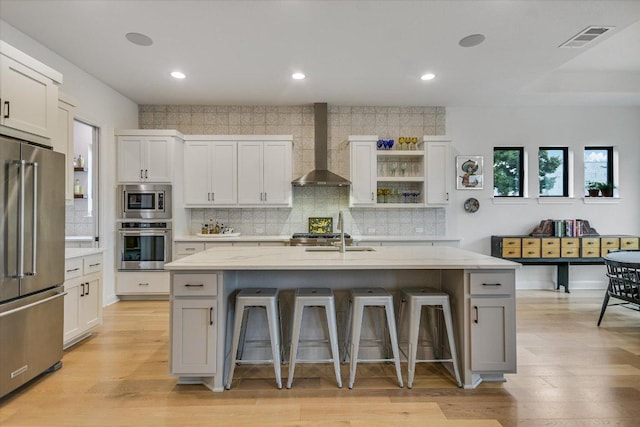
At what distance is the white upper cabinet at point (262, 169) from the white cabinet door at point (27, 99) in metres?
2.64

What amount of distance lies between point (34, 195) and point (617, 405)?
4021mm

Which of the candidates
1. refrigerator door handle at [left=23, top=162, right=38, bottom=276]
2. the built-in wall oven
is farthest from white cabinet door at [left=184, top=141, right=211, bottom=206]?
refrigerator door handle at [left=23, top=162, right=38, bottom=276]

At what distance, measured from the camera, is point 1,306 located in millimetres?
2211

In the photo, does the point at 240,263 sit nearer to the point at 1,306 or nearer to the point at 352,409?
the point at 352,409

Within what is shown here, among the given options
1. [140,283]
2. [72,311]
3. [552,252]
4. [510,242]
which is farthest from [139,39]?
[552,252]

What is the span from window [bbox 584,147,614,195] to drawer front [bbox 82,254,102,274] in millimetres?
6970

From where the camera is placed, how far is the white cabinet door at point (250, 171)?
5.24 metres

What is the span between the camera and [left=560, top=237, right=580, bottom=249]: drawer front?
527 cm

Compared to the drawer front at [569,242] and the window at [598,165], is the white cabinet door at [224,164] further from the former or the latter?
the window at [598,165]

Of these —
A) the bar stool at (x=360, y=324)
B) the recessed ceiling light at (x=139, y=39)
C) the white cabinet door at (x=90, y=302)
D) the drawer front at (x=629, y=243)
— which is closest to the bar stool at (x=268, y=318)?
the bar stool at (x=360, y=324)

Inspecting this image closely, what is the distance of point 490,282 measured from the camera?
2.43m

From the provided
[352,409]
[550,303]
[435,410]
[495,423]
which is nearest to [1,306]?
[352,409]

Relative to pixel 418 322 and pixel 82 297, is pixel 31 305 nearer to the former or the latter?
pixel 82 297

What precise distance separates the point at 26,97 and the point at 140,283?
9.95 ft
